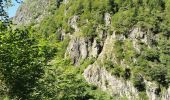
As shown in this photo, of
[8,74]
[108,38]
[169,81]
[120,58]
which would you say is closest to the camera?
[8,74]

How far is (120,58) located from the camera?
141 m

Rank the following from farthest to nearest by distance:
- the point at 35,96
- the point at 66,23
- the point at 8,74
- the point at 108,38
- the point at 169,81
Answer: the point at 66,23
the point at 108,38
the point at 169,81
the point at 35,96
the point at 8,74

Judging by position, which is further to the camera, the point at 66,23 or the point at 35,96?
the point at 66,23

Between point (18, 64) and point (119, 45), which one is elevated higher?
point (18, 64)

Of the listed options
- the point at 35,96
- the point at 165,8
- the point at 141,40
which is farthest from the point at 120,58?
the point at 35,96

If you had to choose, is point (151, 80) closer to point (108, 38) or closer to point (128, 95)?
point (128, 95)

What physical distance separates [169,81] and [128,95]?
42.3 ft

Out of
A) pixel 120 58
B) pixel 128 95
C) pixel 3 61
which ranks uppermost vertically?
pixel 3 61

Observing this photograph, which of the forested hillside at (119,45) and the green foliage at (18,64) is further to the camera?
the forested hillside at (119,45)

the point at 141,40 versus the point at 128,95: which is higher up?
the point at 141,40

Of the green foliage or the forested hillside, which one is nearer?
the green foliage

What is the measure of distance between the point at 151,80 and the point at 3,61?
114 meters

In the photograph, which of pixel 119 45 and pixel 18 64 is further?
pixel 119 45

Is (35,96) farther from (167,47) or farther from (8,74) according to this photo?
(167,47)
